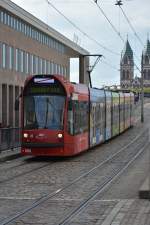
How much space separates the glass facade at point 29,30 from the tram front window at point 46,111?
114ft

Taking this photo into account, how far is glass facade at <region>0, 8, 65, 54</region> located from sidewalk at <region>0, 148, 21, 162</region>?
31167 mm

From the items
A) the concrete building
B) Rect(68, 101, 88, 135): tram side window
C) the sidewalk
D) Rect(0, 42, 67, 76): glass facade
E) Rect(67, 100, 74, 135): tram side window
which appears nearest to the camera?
Rect(67, 100, 74, 135): tram side window

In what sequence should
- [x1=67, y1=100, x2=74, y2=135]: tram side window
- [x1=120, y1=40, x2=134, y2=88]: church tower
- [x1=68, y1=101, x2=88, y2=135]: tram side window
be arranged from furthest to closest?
[x1=120, y1=40, x2=134, y2=88]: church tower < [x1=68, y1=101, x2=88, y2=135]: tram side window < [x1=67, y1=100, x2=74, y2=135]: tram side window

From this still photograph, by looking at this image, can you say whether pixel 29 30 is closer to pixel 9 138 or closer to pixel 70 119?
pixel 9 138

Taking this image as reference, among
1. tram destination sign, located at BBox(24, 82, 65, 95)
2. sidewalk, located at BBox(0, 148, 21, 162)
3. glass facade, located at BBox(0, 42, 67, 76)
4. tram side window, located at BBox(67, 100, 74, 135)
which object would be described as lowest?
sidewalk, located at BBox(0, 148, 21, 162)

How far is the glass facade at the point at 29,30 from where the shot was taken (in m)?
61.1

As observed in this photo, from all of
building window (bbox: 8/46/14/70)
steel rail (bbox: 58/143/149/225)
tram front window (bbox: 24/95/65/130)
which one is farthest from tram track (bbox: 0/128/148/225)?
building window (bbox: 8/46/14/70)

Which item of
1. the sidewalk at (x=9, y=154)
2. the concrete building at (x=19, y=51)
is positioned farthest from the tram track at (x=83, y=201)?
the concrete building at (x=19, y=51)

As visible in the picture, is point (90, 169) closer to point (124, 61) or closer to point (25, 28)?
point (25, 28)

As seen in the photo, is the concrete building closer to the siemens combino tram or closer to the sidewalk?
the sidewalk

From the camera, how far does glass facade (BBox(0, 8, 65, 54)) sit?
61.1m

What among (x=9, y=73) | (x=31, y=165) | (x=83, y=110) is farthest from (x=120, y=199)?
(x=9, y=73)

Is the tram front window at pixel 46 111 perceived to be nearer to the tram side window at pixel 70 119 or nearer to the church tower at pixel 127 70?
the tram side window at pixel 70 119

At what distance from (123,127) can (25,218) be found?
39.1 metres
